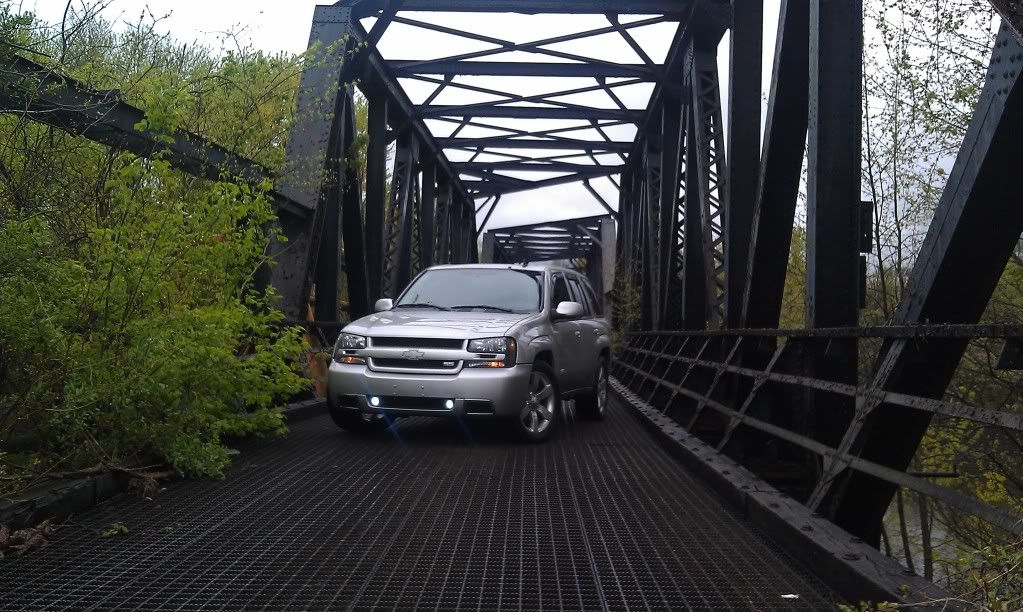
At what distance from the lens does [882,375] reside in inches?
173

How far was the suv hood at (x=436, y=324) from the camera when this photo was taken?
29.3 ft

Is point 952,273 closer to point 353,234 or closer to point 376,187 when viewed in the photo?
point 353,234

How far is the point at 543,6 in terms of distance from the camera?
44.7ft

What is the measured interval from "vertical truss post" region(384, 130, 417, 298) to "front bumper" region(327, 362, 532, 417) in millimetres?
9580

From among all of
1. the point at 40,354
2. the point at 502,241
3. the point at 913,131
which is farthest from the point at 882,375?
the point at 502,241

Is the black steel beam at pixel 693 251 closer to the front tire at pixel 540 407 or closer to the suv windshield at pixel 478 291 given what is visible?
the suv windshield at pixel 478 291

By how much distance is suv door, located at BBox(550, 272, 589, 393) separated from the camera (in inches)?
398

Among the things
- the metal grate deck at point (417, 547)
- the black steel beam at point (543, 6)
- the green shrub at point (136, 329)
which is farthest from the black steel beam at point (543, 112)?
the metal grate deck at point (417, 547)

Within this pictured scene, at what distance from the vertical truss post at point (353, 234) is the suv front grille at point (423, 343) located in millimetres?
4627

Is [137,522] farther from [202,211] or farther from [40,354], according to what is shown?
[202,211]

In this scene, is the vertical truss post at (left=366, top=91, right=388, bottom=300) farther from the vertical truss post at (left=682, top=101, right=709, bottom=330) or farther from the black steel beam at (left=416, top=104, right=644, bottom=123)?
the vertical truss post at (left=682, top=101, right=709, bottom=330)

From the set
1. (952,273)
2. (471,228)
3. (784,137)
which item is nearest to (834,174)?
(784,137)

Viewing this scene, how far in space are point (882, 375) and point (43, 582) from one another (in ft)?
12.4

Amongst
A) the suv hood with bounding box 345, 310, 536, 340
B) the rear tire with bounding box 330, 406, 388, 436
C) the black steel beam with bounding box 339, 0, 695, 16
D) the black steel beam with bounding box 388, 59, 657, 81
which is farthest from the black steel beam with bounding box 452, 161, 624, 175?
the rear tire with bounding box 330, 406, 388, 436
